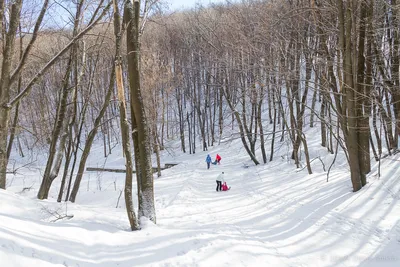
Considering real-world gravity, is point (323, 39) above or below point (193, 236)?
above

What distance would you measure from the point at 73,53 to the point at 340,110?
10319 mm

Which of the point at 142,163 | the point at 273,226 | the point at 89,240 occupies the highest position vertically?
the point at 142,163

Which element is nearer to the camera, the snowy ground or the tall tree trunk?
the snowy ground

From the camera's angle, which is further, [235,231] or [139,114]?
[235,231]

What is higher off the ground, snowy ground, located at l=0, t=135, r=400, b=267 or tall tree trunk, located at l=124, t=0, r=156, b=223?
tall tree trunk, located at l=124, t=0, r=156, b=223

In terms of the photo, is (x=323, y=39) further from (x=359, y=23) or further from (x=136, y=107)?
(x=136, y=107)

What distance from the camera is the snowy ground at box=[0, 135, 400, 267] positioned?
4668 mm

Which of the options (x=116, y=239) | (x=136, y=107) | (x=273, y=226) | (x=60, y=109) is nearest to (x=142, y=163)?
(x=136, y=107)

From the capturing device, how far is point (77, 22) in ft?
34.5

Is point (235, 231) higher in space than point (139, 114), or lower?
lower

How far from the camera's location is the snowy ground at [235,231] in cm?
467

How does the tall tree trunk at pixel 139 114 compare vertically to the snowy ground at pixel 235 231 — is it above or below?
above

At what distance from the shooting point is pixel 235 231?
705cm

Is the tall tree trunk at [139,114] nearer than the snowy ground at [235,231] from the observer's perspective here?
No
